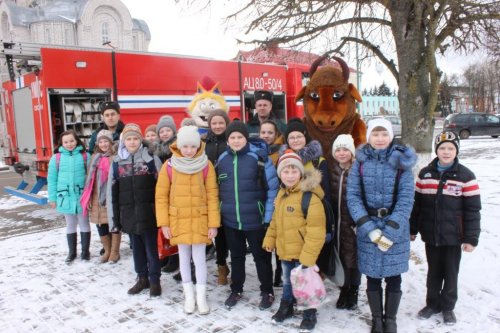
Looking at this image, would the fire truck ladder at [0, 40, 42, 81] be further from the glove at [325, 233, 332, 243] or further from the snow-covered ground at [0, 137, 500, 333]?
the glove at [325, 233, 332, 243]

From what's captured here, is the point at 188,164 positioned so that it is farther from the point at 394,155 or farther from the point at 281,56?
the point at 281,56

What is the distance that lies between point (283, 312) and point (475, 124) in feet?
69.7

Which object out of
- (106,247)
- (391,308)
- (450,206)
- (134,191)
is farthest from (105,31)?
(391,308)

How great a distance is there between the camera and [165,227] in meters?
3.65

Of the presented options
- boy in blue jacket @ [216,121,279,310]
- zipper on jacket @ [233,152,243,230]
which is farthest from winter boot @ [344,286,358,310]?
zipper on jacket @ [233,152,243,230]

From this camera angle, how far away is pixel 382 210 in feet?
10.1

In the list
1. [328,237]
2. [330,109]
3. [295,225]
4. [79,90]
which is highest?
[79,90]

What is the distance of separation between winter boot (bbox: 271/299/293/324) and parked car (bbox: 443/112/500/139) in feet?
65.8

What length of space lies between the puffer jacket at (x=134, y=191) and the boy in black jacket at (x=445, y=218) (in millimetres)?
2339

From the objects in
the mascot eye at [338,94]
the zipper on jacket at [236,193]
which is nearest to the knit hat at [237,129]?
the zipper on jacket at [236,193]

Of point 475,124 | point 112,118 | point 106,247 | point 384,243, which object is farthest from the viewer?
point 475,124

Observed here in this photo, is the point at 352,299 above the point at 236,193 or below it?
below

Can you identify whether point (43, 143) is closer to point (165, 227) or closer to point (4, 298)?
point (4, 298)

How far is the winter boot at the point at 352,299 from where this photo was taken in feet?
11.7
